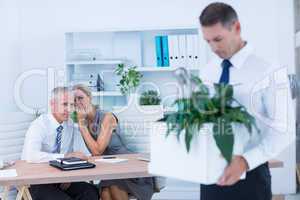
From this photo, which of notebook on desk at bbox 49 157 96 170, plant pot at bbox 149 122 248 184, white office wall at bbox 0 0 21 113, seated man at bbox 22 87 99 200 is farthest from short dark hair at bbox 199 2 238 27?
white office wall at bbox 0 0 21 113

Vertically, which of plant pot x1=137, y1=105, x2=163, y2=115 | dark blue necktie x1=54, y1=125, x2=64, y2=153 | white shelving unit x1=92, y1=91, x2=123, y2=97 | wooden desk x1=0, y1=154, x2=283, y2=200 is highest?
white shelving unit x1=92, y1=91, x2=123, y2=97

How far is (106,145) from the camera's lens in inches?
132

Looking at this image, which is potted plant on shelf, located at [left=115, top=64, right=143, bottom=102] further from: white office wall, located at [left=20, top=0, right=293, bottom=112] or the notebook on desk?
the notebook on desk

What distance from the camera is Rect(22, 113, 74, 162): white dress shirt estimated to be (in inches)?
116

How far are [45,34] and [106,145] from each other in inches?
75.9

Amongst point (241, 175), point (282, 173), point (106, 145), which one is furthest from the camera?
point (282, 173)

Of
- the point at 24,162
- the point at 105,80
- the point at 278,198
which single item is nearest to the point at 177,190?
the point at 278,198

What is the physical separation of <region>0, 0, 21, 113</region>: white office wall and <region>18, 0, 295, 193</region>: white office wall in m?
0.07

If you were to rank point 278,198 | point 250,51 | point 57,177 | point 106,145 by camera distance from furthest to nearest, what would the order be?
point 278,198
point 106,145
point 57,177
point 250,51

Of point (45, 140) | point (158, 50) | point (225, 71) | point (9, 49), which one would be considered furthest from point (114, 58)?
point (225, 71)

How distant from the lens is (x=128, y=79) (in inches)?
171

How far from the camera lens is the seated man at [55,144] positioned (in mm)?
2951

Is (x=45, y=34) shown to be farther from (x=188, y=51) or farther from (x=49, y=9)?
(x=188, y=51)

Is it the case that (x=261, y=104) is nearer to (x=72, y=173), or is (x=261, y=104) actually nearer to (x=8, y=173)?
(x=72, y=173)
